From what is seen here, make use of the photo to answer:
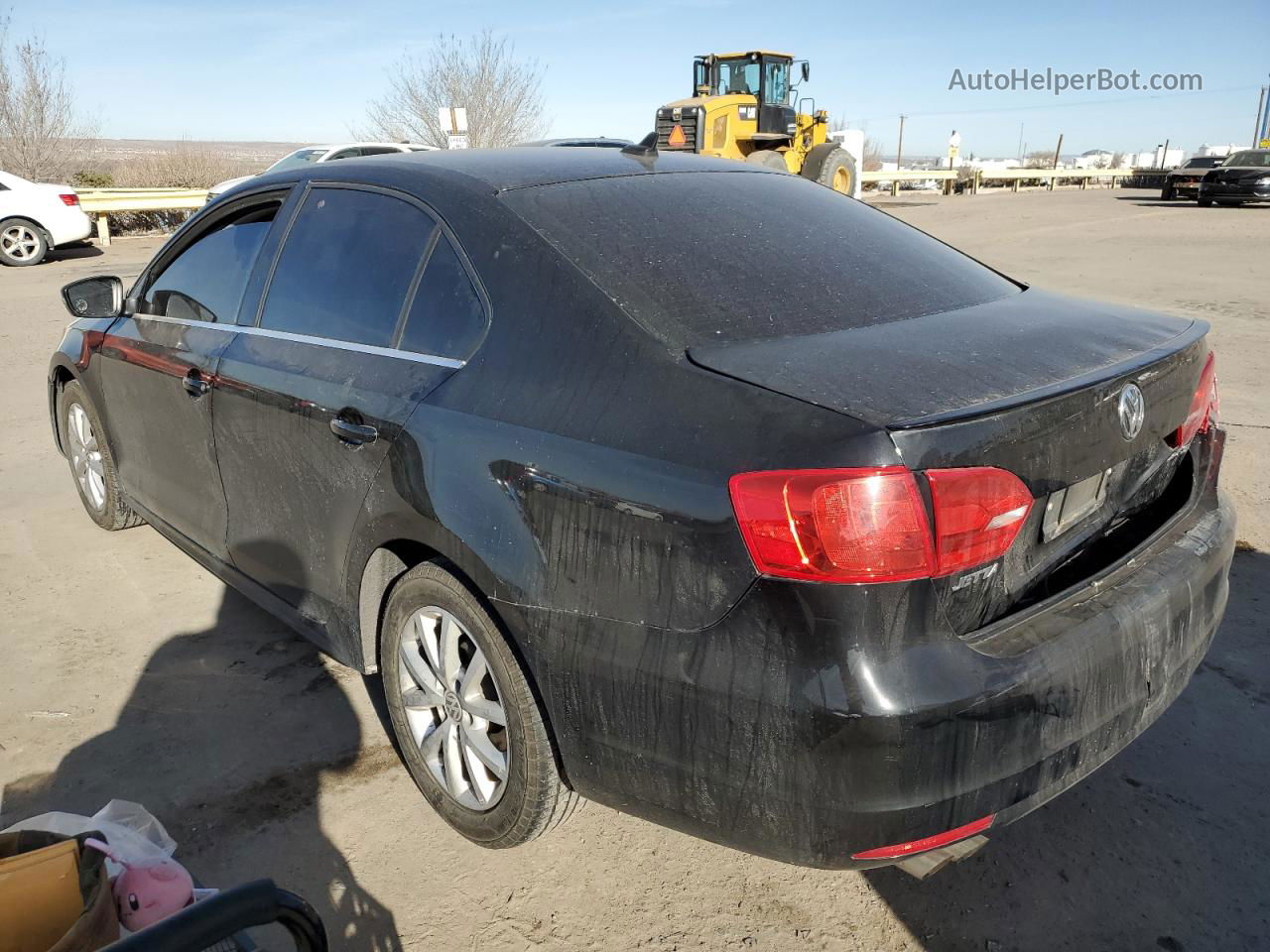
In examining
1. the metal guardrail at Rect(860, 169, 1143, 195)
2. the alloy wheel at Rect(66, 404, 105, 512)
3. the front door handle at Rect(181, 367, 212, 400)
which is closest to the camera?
the front door handle at Rect(181, 367, 212, 400)

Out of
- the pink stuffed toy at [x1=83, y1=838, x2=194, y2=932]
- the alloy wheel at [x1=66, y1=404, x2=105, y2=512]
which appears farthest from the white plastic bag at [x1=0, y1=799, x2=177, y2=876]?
the alloy wheel at [x1=66, y1=404, x2=105, y2=512]

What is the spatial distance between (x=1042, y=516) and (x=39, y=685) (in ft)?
10.9

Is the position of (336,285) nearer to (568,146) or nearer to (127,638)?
(568,146)

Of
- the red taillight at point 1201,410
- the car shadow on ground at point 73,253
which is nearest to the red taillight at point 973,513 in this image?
the red taillight at point 1201,410

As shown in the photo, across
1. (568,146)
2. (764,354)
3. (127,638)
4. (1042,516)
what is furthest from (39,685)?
(1042,516)

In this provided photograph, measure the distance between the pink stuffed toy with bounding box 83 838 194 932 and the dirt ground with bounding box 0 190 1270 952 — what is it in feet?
1.38

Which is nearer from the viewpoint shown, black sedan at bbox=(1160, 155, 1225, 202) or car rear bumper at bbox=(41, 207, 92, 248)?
car rear bumper at bbox=(41, 207, 92, 248)

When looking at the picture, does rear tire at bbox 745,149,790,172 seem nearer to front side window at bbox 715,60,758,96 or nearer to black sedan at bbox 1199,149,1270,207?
front side window at bbox 715,60,758,96

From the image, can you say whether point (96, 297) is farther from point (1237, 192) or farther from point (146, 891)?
point (1237, 192)

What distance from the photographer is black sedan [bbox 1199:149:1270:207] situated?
87.3ft

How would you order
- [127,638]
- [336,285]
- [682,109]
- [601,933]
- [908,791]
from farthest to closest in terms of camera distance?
[682,109] < [127,638] < [336,285] < [601,933] < [908,791]

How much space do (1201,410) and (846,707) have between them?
1.44 metres

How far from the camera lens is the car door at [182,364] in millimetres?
3408

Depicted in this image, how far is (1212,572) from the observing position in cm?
239
